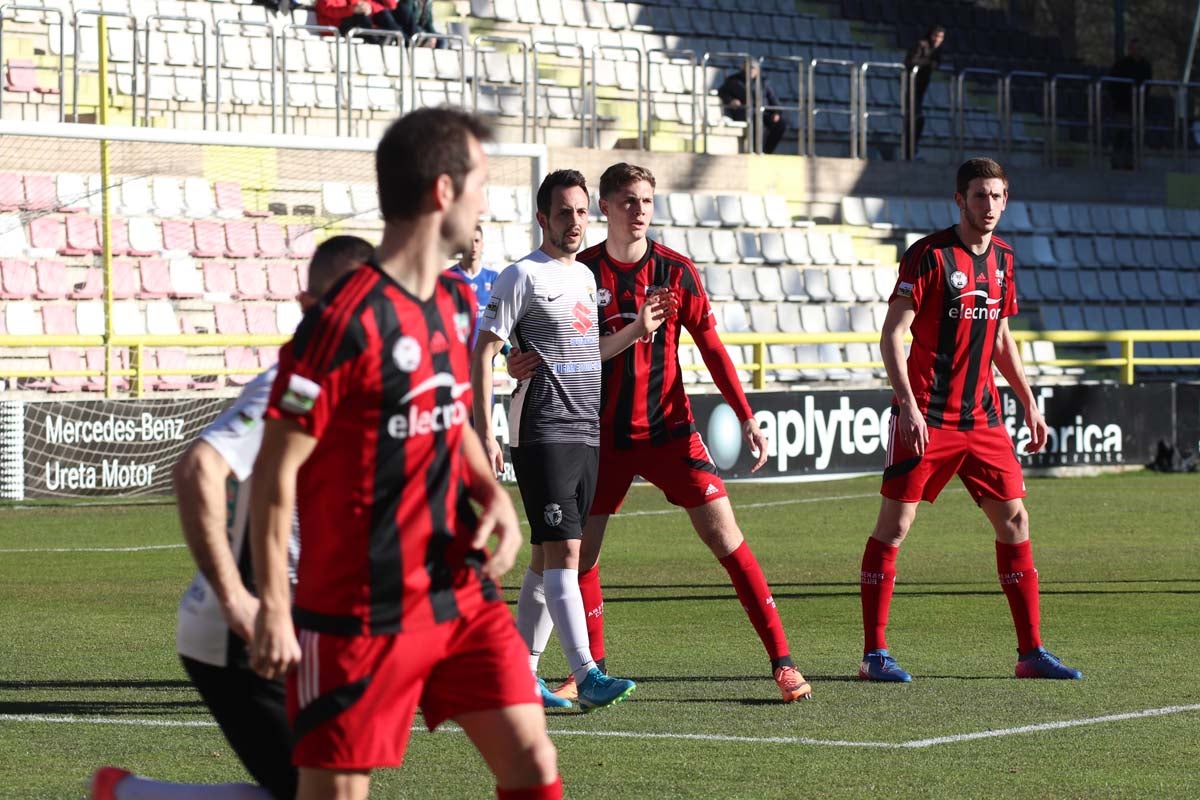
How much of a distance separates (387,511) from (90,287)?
16498 mm

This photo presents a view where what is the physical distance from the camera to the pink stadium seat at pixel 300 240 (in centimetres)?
2042

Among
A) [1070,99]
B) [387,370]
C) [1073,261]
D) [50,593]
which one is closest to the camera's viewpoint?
[387,370]

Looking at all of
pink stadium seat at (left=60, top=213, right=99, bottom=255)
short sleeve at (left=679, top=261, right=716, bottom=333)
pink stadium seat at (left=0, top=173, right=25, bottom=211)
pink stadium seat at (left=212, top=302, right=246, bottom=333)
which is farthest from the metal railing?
short sleeve at (left=679, top=261, right=716, bottom=333)

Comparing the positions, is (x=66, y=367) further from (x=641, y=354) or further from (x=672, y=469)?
(x=672, y=469)

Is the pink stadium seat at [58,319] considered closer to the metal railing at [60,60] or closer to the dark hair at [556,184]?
the metal railing at [60,60]

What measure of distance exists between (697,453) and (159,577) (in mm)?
5365

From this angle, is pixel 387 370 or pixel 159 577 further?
pixel 159 577

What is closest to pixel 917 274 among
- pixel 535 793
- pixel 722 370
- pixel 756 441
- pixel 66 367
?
pixel 722 370

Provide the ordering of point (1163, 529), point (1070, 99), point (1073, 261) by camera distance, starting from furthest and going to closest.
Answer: point (1070, 99) → point (1073, 261) → point (1163, 529)

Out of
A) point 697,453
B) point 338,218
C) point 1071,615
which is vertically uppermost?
point 338,218

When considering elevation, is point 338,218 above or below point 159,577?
above

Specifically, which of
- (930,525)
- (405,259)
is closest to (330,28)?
(930,525)

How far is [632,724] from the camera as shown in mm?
7145

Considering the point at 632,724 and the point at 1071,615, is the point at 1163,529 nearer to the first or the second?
the point at 1071,615
